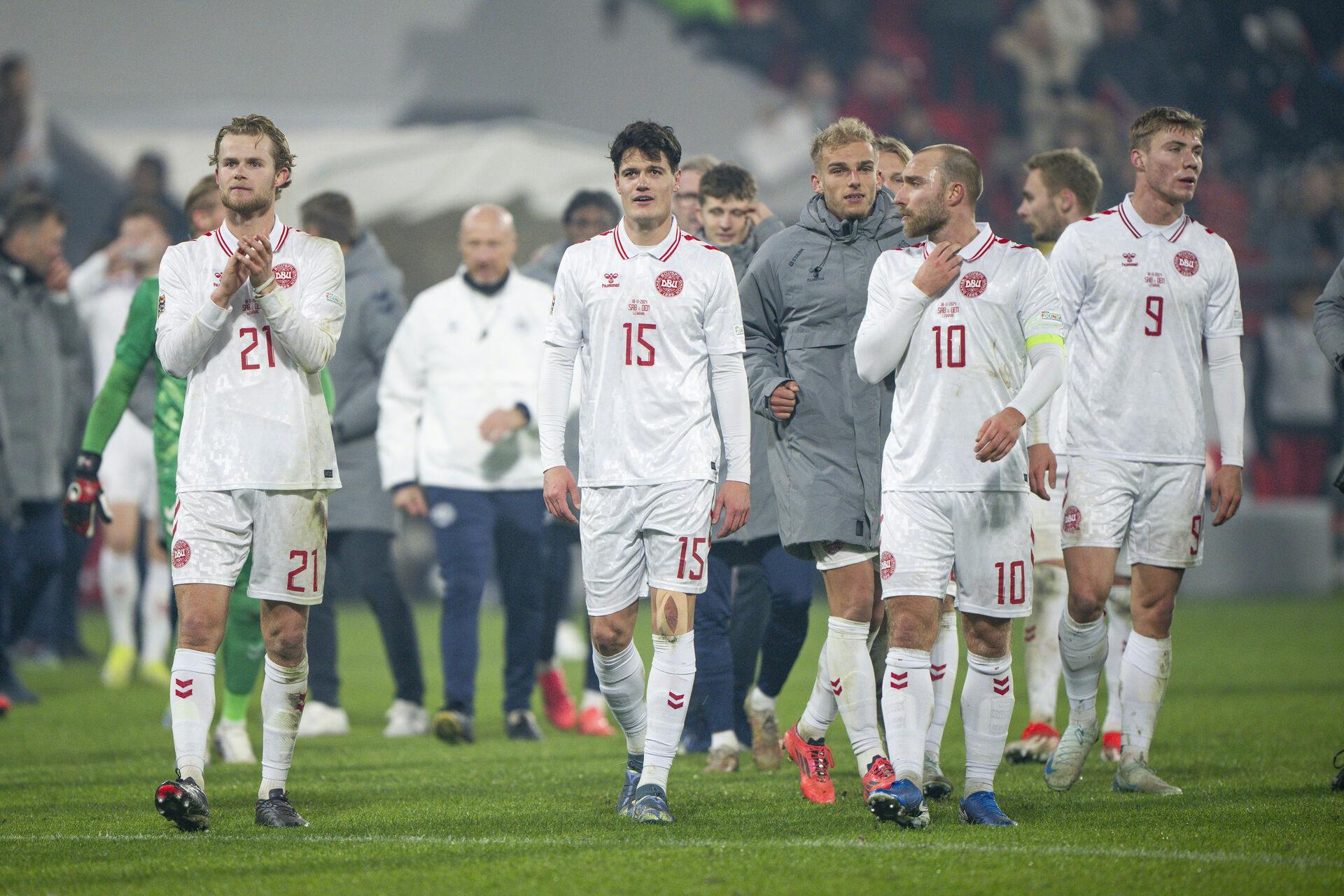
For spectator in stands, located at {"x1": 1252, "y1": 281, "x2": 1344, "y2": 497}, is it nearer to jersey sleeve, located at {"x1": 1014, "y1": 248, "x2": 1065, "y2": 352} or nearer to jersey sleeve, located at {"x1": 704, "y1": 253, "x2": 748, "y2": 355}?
jersey sleeve, located at {"x1": 1014, "y1": 248, "x2": 1065, "y2": 352}

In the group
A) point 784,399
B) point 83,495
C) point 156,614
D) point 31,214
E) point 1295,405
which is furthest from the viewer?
point 1295,405

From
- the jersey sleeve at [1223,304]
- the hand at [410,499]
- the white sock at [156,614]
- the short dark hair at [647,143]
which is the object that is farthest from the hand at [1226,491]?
the white sock at [156,614]

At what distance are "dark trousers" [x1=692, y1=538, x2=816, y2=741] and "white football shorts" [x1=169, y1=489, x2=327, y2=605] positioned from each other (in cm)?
165

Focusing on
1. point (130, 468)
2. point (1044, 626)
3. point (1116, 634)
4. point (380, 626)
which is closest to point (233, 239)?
point (380, 626)

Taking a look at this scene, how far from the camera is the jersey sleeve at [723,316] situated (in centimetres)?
569

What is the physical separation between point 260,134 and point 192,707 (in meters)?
1.90

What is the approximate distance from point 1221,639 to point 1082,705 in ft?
22.3

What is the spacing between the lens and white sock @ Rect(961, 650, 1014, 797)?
5480 mm

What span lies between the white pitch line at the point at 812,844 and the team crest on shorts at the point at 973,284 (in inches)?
68.6

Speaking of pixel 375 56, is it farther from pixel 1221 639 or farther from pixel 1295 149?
pixel 1221 639

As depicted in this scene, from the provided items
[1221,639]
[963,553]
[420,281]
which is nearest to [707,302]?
[963,553]

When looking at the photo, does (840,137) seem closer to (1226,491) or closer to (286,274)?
(1226,491)

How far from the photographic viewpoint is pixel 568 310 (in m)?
5.74

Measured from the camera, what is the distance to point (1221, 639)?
12.6 metres
